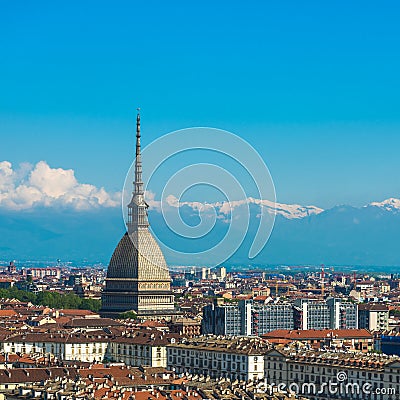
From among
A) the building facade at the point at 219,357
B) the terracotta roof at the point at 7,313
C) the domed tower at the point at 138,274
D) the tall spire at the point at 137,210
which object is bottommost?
the building facade at the point at 219,357

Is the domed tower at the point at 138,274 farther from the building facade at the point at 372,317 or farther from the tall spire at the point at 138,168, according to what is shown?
the building facade at the point at 372,317

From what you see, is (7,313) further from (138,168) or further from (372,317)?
(372,317)

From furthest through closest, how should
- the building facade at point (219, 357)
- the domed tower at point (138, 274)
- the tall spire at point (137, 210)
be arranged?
the tall spire at point (137, 210) → the domed tower at point (138, 274) → the building facade at point (219, 357)

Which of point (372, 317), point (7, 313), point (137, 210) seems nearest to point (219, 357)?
point (7, 313)

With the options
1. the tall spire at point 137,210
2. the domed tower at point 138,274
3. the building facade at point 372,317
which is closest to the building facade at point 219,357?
the building facade at point 372,317

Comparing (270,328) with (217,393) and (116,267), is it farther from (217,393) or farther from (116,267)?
(217,393)

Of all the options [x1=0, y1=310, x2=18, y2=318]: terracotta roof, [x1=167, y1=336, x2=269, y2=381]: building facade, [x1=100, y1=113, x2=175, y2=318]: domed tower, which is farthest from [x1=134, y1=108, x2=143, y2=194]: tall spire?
[x1=167, y1=336, x2=269, y2=381]: building facade

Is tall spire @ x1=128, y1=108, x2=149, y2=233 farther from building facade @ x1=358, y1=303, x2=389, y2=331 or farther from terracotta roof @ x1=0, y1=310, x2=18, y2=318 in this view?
building facade @ x1=358, y1=303, x2=389, y2=331

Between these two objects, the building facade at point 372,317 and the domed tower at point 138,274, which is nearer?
the building facade at point 372,317

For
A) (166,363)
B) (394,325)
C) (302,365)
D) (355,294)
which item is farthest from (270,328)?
(355,294)
